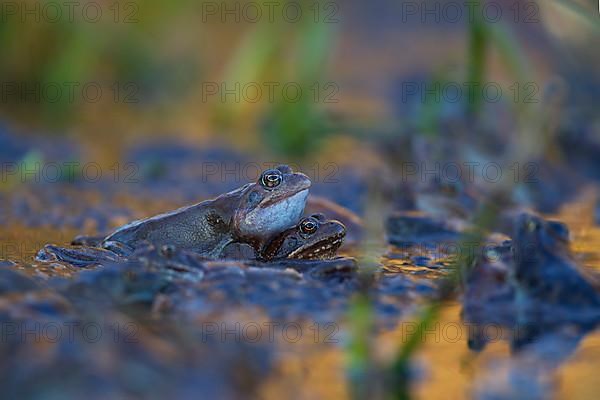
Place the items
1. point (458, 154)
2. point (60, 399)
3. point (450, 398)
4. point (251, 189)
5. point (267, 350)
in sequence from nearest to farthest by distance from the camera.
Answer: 1. point (60, 399)
2. point (450, 398)
3. point (267, 350)
4. point (251, 189)
5. point (458, 154)

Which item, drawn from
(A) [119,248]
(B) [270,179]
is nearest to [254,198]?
(B) [270,179]

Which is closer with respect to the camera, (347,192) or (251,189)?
(251,189)

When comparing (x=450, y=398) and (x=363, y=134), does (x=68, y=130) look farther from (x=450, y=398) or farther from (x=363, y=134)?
(x=450, y=398)

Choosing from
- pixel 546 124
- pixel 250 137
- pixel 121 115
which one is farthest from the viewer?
pixel 121 115

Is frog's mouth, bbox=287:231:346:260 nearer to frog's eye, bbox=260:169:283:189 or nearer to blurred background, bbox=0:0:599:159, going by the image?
frog's eye, bbox=260:169:283:189

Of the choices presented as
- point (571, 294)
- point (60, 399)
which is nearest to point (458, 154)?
point (571, 294)

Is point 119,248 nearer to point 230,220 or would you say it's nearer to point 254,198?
point 230,220

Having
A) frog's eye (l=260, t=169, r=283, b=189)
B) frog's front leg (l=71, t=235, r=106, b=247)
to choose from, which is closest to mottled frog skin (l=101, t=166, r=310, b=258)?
frog's eye (l=260, t=169, r=283, b=189)
